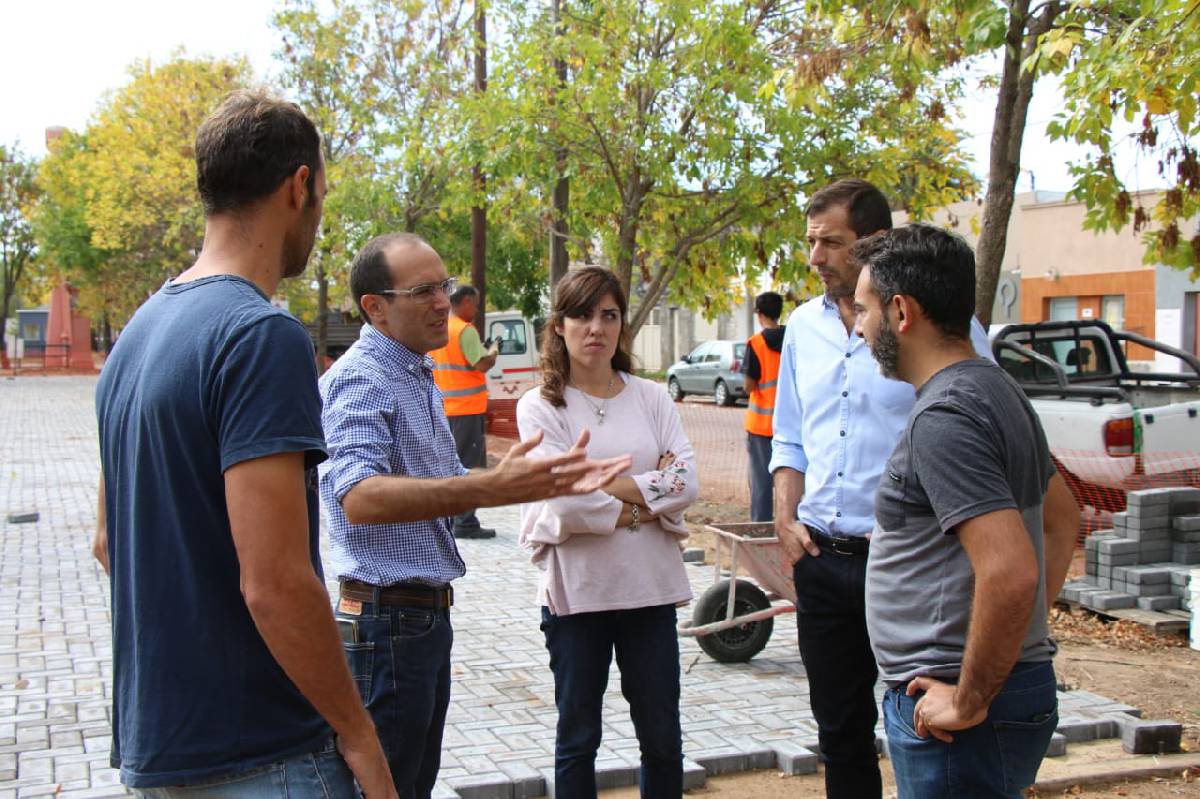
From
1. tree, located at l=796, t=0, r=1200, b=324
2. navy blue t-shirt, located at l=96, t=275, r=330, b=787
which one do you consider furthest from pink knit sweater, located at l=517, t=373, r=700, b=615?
tree, located at l=796, t=0, r=1200, b=324

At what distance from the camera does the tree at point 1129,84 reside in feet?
20.8

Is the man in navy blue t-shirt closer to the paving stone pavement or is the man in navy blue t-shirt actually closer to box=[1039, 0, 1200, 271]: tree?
the paving stone pavement

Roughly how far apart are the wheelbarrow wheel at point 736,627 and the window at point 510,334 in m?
15.9

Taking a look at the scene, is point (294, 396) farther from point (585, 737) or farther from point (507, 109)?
point (507, 109)

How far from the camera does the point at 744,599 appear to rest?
6379mm

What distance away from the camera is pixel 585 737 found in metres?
3.61

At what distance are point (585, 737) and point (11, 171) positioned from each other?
5747 cm

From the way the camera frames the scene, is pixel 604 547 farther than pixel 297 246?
Yes

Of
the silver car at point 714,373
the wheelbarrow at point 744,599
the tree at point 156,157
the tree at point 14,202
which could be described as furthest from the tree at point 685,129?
the tree at point 14,202

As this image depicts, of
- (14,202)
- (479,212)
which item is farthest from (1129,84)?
(14,202)

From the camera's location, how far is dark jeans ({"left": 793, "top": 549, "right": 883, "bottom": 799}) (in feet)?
11.8

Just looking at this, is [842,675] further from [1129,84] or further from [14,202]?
[14,202]

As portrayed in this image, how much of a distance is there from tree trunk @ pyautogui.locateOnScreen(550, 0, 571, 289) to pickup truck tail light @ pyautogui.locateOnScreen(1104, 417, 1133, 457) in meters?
5.05

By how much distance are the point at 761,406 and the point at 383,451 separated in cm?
603
